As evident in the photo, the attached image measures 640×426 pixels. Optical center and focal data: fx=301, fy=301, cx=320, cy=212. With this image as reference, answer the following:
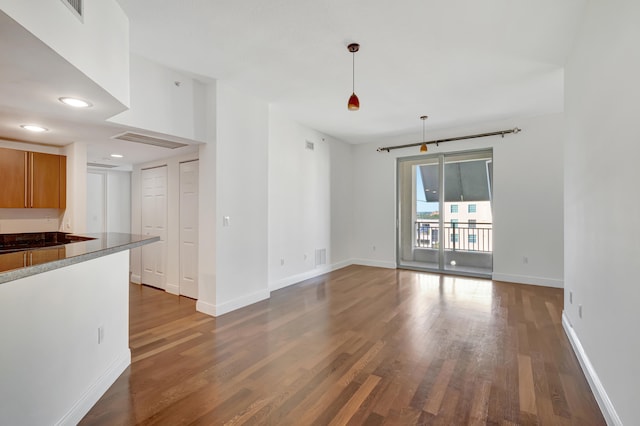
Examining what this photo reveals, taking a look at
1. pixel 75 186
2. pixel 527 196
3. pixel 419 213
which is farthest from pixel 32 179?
pixel 527 196

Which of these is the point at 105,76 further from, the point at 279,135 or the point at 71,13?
the point at 279,135

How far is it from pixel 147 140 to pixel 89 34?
1.92 meters

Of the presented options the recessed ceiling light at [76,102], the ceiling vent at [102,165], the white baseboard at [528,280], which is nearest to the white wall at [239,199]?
the recessed ceiling light at [76,102]

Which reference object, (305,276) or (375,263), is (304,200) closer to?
(305,276)

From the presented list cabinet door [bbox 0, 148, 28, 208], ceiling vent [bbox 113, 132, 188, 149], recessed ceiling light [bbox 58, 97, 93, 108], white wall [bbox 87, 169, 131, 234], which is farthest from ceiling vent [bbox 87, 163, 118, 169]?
recessed ceiling light [bbox 58, 97, 93, 108]

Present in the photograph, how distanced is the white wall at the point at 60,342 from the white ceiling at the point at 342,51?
4.19ft

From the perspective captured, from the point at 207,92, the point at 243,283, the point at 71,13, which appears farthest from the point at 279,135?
the point at 71,13

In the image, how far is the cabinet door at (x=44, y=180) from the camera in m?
3.75

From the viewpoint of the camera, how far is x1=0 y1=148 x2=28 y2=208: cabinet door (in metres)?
3.54

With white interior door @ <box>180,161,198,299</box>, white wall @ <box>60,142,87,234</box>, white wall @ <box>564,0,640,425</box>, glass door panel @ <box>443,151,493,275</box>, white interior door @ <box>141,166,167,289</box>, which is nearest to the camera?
white wall @ <box>564,0,640,425</box>

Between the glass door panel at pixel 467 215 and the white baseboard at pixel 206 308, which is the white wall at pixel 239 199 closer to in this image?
the white baseboard at pixel 206 308

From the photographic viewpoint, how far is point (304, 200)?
5.80 m

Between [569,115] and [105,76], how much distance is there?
13.6 ft

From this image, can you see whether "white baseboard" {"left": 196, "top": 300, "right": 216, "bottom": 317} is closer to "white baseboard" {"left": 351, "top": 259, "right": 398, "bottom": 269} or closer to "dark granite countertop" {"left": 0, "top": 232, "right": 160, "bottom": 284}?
"dark granite countertop" {"left": 0, "top": 232, "right": 160, "bottom": 284}
